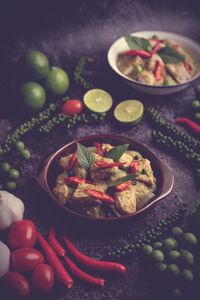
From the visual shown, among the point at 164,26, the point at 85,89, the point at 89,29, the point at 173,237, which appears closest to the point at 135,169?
the point at 173,237

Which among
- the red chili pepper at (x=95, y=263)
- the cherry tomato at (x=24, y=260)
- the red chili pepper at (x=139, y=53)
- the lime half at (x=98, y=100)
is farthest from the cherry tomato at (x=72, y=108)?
the cherry tomato at (x=24, y=260)

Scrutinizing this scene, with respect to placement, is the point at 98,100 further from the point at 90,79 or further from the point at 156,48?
the point at 156,48

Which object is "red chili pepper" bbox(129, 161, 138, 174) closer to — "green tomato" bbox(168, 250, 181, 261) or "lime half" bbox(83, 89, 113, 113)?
"green tomato" bbox(168, 250, 181, 261)

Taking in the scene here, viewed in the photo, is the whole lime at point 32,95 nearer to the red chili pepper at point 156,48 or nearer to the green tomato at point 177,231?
the red chili pepper at point 156,48

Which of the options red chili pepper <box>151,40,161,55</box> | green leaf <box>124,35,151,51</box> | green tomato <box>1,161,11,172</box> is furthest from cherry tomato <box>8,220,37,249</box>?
red chili pepper <box>151,40,161,55</box>

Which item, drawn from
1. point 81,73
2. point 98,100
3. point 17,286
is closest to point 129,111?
point 98,100
